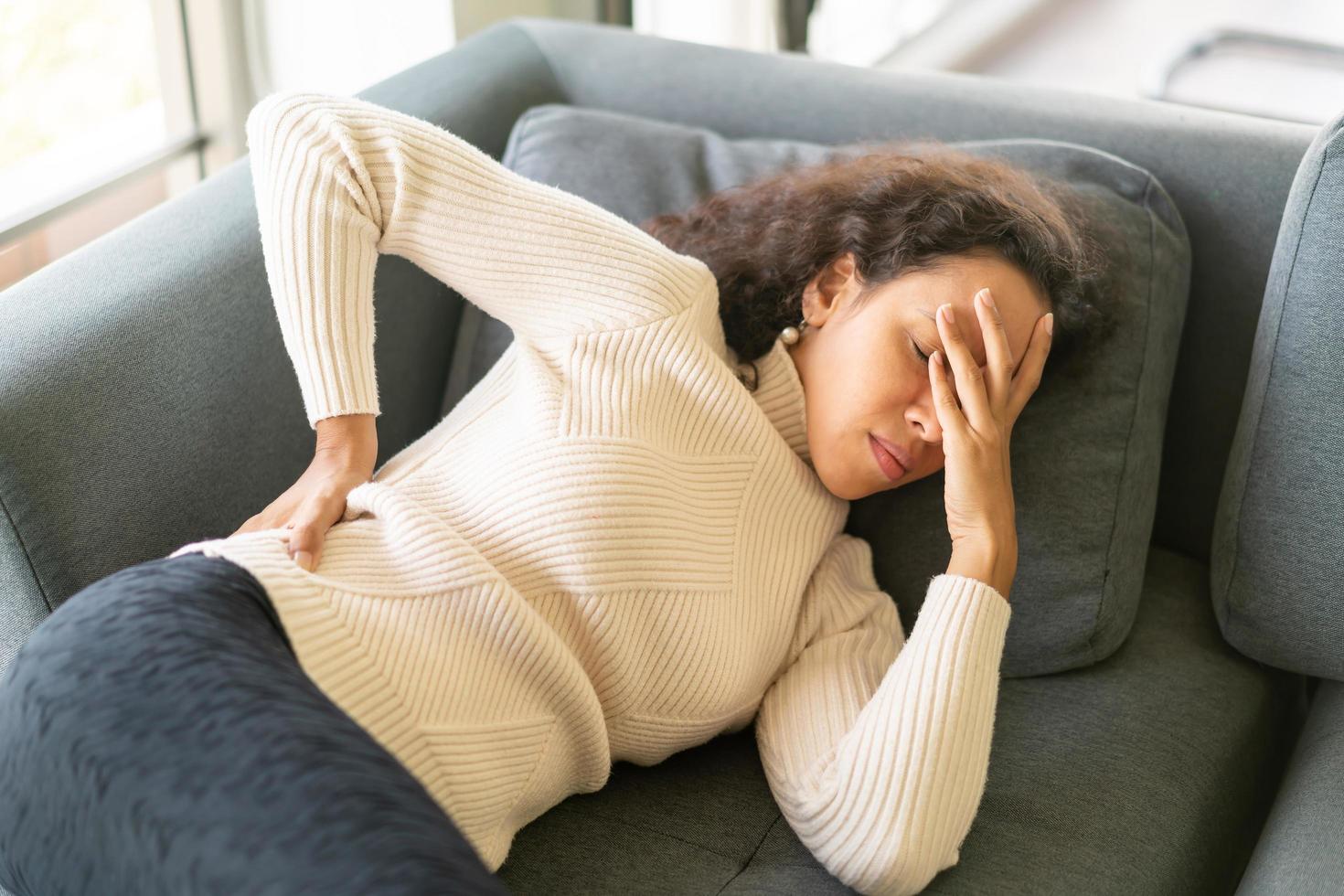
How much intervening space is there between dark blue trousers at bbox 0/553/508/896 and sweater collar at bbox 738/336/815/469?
1.84 feet

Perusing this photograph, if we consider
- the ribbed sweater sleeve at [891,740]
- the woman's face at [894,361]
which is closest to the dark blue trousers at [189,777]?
the ribbed sweater sleeve at [891,740]

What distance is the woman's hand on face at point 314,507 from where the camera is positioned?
1.05 m

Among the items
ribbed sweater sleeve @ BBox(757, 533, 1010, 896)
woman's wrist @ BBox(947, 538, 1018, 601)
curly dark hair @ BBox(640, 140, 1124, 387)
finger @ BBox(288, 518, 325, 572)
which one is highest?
curly dark hair @ BBox(640, 140, 1124, 387)

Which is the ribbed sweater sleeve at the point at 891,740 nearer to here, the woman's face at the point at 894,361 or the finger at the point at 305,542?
the woman's face at the point at 894,361

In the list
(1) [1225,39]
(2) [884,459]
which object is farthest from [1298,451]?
(1) [1225,39]

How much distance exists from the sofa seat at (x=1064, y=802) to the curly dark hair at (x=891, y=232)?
35 centimetres

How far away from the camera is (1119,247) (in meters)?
1.33

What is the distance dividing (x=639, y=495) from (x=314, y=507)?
0.28 m

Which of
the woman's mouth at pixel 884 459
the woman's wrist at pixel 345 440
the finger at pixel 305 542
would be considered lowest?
the woman's mouth at pixel 884 459

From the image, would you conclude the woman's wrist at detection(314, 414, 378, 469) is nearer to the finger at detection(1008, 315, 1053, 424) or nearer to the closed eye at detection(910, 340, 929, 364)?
the closed eye at detection(910, 340, 929, 364)

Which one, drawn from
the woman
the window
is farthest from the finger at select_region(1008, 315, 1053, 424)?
the window

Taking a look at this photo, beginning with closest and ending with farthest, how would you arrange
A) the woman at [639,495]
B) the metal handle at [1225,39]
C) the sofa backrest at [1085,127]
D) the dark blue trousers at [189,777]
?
the dark blue trousers at [189,777] → the woman at [639,495] → the sofa backrest at [1085,127] → the metal handle at [1225,39]

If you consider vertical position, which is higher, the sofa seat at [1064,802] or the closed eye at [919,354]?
the closed eye at [919,354]

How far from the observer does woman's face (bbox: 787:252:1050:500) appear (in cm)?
118
